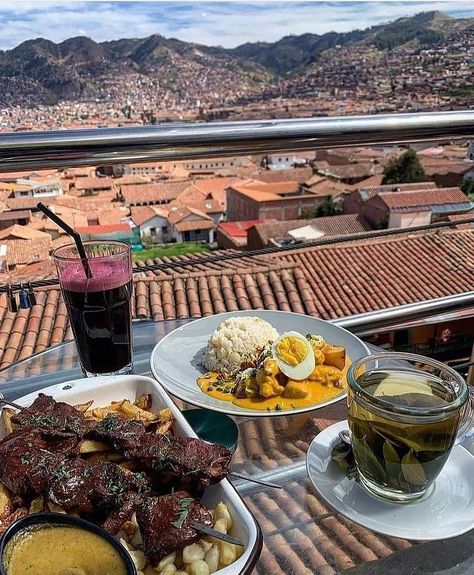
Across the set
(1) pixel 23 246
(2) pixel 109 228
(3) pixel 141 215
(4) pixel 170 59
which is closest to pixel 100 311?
(1) pixel 23 246

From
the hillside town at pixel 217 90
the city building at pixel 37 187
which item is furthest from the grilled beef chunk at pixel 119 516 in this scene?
the city building at pixel 37 187

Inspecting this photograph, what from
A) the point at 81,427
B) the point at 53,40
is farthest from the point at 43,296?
the point at 53,40

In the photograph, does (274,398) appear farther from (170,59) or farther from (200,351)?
(170,59)

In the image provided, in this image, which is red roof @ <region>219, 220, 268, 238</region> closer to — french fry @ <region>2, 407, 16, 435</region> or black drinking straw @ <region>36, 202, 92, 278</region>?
black drinking straw @ <region>36, 202, 92, 278</region>

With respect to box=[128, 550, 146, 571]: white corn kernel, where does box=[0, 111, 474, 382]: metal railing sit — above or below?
above

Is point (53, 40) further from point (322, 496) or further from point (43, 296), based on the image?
point (322, 496)

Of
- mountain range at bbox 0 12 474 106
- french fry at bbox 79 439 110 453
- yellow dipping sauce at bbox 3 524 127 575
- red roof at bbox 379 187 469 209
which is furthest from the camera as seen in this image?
mountain range at bbox 0 12 474 106

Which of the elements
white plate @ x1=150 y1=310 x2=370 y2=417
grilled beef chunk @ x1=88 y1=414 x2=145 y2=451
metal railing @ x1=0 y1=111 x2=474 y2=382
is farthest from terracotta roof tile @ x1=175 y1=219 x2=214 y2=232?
grilled beef chunk @ x1=88 y1=414 x2=145 y2=451

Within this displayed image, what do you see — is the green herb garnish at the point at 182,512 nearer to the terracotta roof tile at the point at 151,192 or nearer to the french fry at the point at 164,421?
the french fry at the point at 164,421
